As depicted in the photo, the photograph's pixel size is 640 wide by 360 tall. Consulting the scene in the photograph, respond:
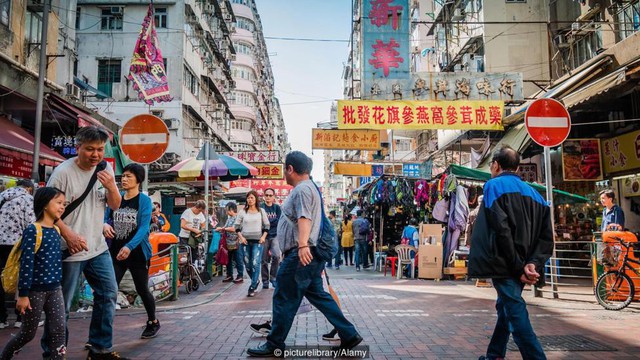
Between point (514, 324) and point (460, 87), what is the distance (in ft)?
33.7

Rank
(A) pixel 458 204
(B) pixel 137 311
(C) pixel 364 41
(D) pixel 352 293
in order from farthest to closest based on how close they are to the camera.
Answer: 1. (C) pixel 364 41
2. (A) pixel 458 204
3. (D) pixel 352 293
4. (B) pixel 137 311

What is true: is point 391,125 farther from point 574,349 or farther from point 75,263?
point 75,263

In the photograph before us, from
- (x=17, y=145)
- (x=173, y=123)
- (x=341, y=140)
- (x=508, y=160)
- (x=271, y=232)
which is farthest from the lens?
(x=173, y=123)

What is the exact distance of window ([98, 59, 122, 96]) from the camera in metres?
25.3

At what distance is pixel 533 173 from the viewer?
48.4 feet

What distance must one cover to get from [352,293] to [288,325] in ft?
16.7

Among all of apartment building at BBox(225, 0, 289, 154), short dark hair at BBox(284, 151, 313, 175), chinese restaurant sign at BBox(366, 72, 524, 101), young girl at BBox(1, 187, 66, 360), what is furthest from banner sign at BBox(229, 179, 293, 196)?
young girl at BBox(1, 187, 66, 360)

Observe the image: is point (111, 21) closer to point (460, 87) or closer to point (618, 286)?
point (460, 87)

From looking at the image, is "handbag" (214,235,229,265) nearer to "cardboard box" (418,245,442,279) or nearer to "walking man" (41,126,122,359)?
"cardboard box" (418,245,442,279)

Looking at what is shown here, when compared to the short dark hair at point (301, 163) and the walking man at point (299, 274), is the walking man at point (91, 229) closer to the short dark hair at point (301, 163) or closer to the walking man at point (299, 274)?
the walking man at point (299, 274)

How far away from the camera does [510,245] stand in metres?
3.66

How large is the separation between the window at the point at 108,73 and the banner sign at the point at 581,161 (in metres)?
21.2

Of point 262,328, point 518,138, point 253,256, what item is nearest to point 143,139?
point 253,256

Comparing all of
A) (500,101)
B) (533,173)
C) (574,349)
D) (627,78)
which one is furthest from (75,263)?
(533,173)
